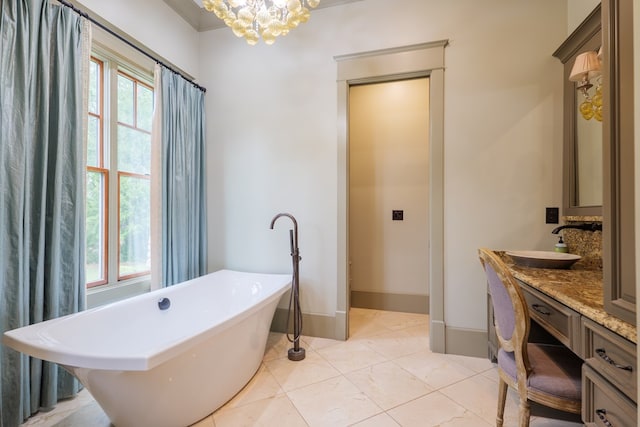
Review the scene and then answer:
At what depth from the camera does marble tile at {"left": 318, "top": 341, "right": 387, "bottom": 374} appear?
2.11 metres

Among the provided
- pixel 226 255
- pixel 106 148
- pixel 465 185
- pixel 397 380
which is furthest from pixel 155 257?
pixel 465 185

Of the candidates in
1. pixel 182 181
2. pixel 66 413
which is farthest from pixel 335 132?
pixel 66 413

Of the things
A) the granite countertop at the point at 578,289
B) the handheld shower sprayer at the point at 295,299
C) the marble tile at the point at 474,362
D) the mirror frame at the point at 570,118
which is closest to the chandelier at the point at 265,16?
the handheld shower sprayer at the point at 295,299

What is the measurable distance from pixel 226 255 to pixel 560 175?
2978 mm

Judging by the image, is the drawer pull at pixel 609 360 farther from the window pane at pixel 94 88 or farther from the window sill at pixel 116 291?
the window pane at pixel 94 88

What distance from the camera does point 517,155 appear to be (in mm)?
2166

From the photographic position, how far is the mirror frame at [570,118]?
1828mm

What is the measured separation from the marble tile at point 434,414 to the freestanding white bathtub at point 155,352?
0.97 metres

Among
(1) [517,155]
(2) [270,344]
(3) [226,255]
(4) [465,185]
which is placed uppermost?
(1) [517,155]

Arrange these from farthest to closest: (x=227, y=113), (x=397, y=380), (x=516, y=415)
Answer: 1. (x=227, y=113)
2. (x=397, y=380)
3. (x=516, y=415)

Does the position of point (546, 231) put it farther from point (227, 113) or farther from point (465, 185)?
point (227, 113)

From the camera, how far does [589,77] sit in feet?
5.42

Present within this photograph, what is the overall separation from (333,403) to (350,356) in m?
0.59

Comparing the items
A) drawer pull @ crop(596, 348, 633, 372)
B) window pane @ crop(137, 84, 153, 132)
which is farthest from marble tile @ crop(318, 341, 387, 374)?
window pane @ crop(137, 84, 153, 132)
